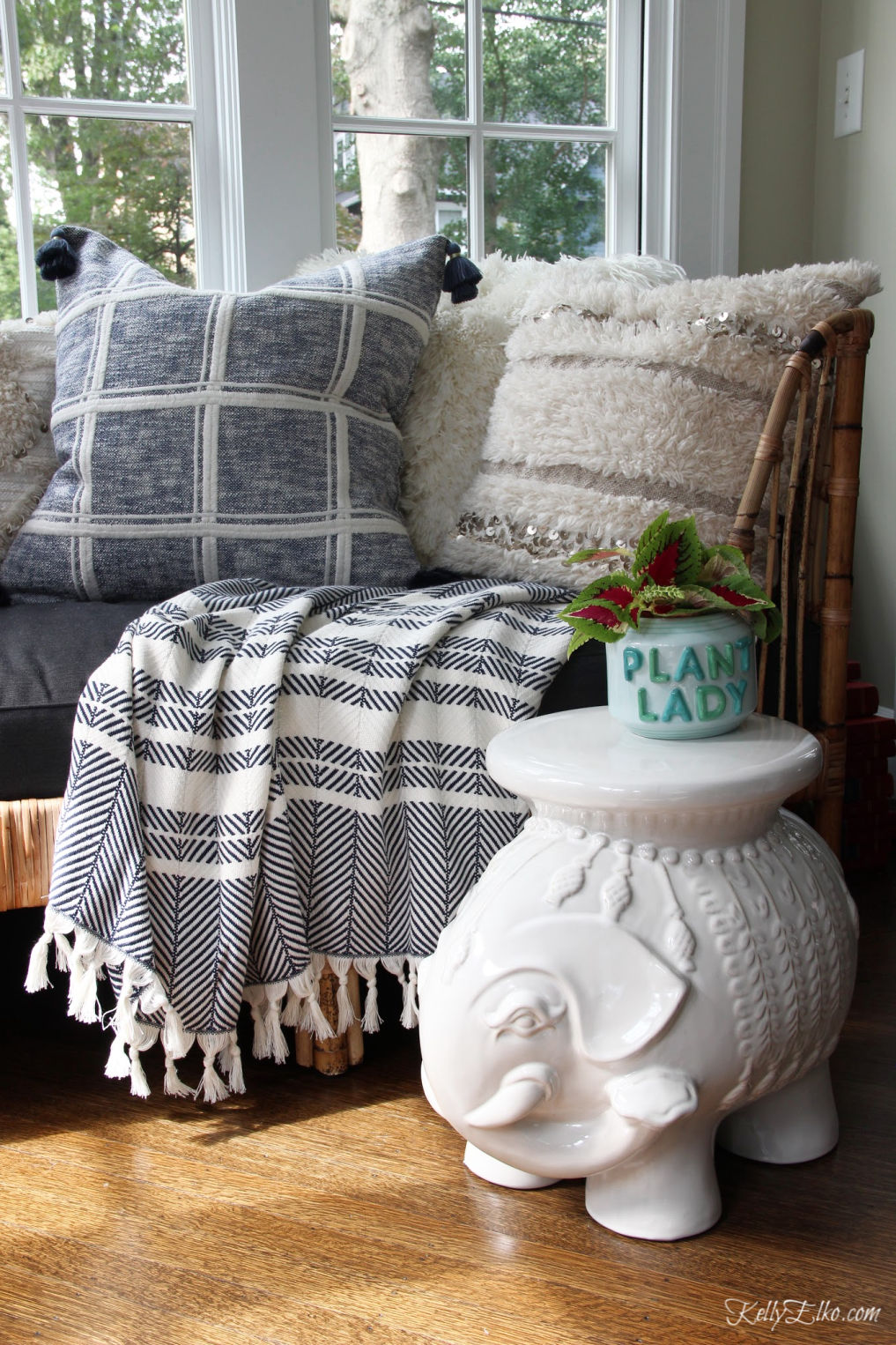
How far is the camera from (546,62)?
2.24m

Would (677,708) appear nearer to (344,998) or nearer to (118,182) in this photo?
(344,998)

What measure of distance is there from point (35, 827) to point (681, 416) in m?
0.89

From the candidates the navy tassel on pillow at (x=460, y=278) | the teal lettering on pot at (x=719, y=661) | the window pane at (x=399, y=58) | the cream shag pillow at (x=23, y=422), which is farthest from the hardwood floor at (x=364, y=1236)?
the window pane at (x=399, y=58)

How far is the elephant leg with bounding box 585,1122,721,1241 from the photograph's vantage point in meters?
0.98

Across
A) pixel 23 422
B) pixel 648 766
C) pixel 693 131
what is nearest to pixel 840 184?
pixel 693 131

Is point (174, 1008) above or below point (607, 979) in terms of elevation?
below

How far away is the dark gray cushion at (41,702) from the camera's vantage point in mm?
1208

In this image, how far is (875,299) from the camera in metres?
2.13

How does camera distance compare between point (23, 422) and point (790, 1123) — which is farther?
point (23, 422)

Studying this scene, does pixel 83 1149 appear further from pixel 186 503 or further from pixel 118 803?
pixel 186 503

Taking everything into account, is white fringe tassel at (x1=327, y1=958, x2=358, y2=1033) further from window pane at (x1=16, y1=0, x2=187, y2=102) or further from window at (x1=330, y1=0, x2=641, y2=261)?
window pane at (x1=16, y1=0, x2=187, y2=102)

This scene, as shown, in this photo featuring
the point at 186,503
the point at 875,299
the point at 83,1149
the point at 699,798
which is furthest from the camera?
the point at 875,299

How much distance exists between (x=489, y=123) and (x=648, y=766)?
168cm

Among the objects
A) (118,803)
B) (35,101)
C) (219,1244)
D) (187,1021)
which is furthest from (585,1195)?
(35,101)
